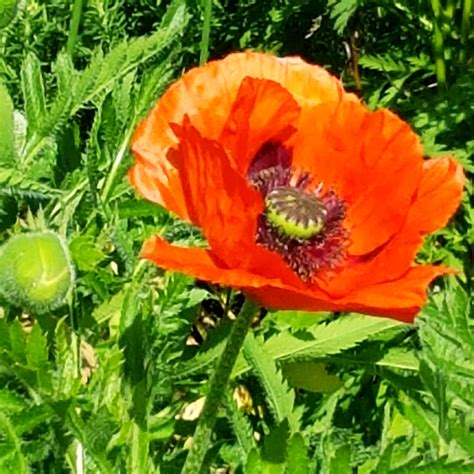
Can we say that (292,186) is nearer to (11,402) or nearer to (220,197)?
(220,197)

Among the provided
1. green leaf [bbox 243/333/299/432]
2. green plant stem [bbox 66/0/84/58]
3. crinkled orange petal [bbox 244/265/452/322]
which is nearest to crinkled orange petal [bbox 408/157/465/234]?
crinkled orange petal [bbox 244/265/452/322]

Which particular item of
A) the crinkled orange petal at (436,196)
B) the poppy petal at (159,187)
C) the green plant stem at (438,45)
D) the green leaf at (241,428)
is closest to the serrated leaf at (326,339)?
the green leaf at (241,428)

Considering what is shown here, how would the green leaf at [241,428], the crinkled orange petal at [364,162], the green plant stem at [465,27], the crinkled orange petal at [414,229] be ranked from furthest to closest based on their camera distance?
the green plant stem at [465,27] → the green leaf at [241,428] → the crinkled orange petal at [364,162] → the crinkled orange petal at [414,229]

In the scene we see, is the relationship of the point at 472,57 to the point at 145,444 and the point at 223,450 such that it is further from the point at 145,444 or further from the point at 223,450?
the point at 145,444

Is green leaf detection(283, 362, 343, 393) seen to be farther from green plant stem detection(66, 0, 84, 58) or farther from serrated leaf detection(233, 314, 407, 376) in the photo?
green plant stem detection(66, 0, 84, 58)

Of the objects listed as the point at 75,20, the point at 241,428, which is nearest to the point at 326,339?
the point at 241,428

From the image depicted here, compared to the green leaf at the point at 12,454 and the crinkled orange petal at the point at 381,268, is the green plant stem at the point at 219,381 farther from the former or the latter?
the green leaf at the point at 12,454

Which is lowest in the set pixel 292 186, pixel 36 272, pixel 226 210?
pixel 36 272
